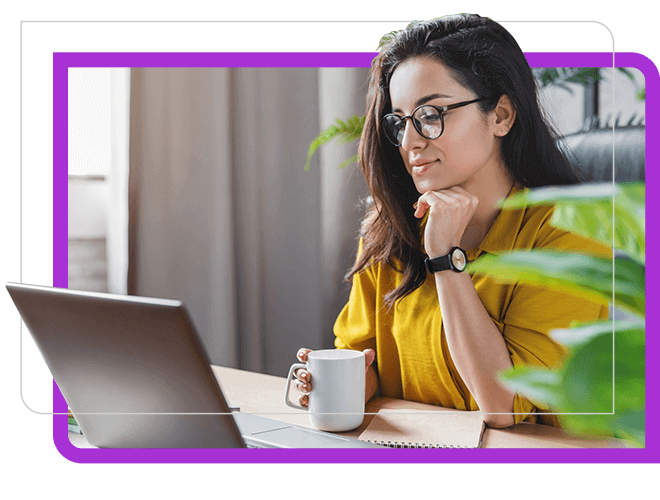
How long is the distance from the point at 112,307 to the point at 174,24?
1.57 feet

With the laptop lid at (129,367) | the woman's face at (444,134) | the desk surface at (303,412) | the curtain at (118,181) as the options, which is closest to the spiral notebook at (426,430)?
the desk surface at (303,412)

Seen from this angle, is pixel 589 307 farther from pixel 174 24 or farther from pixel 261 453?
pixel 174 24

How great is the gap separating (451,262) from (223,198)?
373mm

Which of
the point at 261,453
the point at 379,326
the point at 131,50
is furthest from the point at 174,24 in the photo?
the point at 261,453

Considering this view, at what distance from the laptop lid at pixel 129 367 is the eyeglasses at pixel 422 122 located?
0.42 meters

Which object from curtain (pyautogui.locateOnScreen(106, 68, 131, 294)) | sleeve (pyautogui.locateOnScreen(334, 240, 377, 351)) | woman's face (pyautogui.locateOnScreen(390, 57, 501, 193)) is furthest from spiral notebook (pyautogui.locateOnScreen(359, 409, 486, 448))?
curtain (pyautogui.locateOnScreen(106, 68, 131, 294))

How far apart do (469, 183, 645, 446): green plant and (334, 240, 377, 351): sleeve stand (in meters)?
0.48

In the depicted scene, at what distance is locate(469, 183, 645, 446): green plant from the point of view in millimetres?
346

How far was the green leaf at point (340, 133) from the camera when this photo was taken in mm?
857

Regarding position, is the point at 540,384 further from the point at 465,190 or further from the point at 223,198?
the point at 223,198

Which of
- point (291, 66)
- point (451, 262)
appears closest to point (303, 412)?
point (451, 262)

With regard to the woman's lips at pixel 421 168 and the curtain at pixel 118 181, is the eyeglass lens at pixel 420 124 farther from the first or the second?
the curtain at pixel 118 181

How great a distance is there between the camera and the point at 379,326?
0.90 m

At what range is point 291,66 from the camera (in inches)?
34.5
